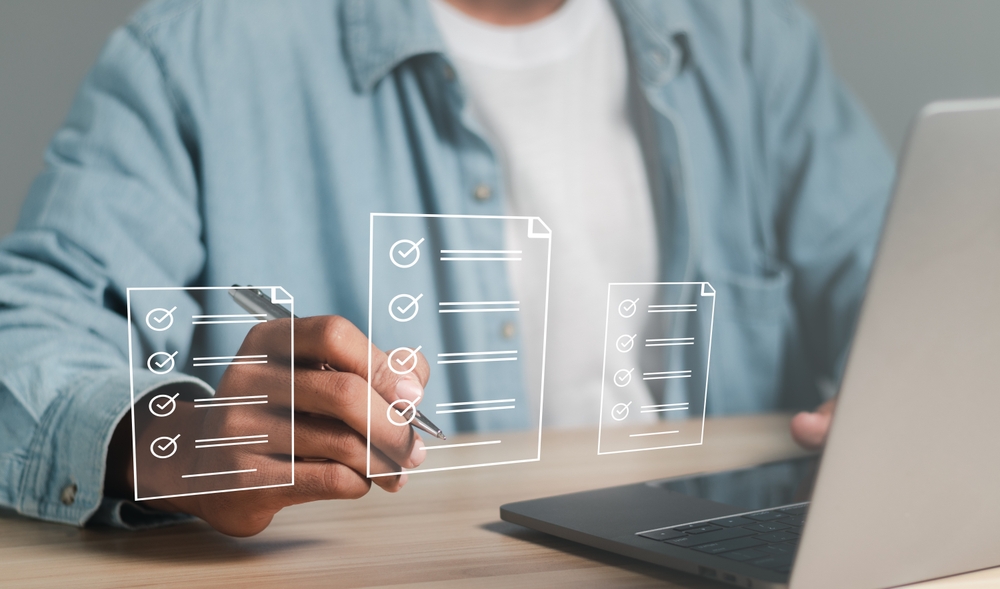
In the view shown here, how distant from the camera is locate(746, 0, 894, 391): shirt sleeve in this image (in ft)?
4.15

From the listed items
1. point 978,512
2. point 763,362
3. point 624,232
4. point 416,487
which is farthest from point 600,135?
point 978,512

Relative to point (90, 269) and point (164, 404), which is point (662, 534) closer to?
point (164, 404)

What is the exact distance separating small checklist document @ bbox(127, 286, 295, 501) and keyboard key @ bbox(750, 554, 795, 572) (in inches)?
10.3

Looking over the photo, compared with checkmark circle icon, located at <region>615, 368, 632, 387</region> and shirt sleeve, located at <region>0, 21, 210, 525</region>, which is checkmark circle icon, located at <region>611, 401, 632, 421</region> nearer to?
checkmark circle icon, located at <region>615, 368, 632, 387</region>

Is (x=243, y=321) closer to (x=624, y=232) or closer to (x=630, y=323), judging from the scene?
(x=630, y=323)

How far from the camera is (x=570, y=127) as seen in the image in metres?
1.06

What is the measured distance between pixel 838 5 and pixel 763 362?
717mm

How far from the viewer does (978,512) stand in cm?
37

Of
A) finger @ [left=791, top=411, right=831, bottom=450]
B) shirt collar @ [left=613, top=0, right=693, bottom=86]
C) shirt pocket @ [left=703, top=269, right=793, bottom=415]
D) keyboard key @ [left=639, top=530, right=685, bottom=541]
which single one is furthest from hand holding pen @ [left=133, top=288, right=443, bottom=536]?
shirt pocket @ [left=703, top=269, right=793, bottom=415]

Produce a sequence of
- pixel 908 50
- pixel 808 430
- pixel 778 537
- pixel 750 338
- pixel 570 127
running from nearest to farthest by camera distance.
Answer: pixel 778 537 → pixel 808 430 → pixel 570 127 → pixel 750 338 → pixel 908 50

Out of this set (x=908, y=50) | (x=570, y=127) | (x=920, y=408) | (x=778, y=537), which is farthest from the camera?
(x=908, y=50)

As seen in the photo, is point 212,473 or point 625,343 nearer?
point 212,473

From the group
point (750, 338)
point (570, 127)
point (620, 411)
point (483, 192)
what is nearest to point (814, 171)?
point (750, 338)

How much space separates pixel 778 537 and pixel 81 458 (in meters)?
0.44
